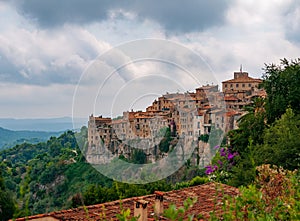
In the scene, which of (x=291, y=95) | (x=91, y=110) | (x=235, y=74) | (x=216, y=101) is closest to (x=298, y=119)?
(x=291, y=95)

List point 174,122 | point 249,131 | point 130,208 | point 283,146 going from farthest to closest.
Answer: point 174,122 → point 249,131 → point 283,146 → point 130,208

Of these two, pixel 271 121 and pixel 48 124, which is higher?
pixel 48 124

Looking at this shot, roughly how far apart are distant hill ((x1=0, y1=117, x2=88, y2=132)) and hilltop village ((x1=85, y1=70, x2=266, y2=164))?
3.06 m

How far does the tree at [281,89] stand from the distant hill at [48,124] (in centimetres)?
660

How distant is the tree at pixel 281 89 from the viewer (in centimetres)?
1488

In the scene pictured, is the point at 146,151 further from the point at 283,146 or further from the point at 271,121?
the point at 283,146

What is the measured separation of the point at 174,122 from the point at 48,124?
242 feet

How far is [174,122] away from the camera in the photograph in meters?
35.5

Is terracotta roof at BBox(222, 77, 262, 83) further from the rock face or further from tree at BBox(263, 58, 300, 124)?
tree at BBox(263, 58, 300, 124)

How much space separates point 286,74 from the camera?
1538cm

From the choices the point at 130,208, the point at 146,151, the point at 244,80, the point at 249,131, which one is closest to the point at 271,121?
the point at 249,131

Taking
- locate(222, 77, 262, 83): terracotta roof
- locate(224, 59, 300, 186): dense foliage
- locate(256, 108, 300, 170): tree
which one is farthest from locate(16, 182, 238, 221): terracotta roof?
locate(222, 77, 262, 83): terracotta roof

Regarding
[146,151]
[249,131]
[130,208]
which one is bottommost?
[130,208]

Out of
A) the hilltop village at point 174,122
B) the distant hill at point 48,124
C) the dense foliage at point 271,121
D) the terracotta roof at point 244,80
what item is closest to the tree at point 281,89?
the dense foliage at point 271,121
